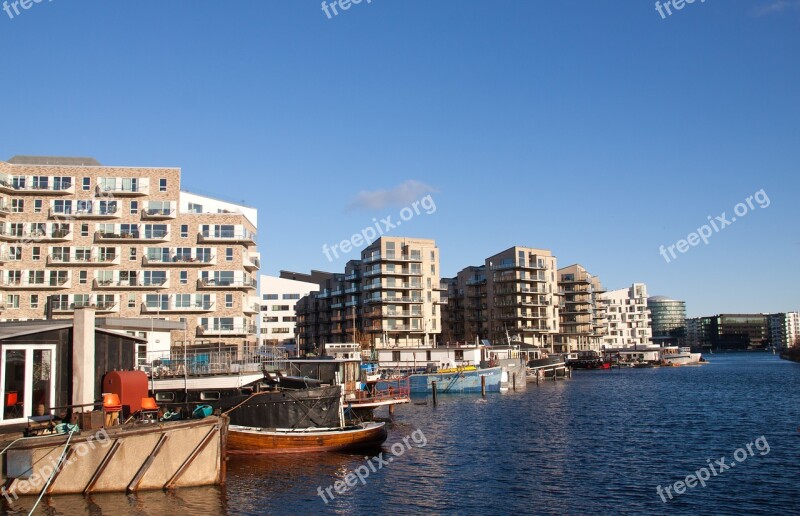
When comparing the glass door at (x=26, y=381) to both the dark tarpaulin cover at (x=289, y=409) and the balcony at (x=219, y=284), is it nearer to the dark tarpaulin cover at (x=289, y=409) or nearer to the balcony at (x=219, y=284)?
the dark tarpaulin cover at (x=289, y=409)

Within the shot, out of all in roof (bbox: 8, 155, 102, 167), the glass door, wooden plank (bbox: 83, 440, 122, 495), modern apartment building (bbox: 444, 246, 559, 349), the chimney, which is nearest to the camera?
wooden plank (bbox: 83, 440, 122, 495)

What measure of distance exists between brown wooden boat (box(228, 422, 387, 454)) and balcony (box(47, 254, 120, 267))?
58.7 m

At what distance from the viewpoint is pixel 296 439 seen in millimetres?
34062

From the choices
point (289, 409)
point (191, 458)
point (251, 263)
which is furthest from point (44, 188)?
point (191, 458)

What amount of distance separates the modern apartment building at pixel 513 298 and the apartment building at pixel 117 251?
72113 mm

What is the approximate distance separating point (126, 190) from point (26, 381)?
6317cm

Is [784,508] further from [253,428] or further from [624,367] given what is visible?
[624,367]

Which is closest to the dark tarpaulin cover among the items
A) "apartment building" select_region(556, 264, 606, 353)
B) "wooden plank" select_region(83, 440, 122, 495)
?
"wooden plank" select_region(83, 440, 122, 495)

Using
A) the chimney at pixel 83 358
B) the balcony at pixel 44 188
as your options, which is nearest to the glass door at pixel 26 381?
the chimney at pixel 83 358

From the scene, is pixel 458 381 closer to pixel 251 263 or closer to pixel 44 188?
pixel 251 263

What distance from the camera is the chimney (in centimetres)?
2764

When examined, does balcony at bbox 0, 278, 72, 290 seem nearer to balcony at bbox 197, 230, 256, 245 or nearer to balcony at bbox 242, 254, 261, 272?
balcony at bbox 197, 230, 256, 245

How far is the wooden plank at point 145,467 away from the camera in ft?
80.5

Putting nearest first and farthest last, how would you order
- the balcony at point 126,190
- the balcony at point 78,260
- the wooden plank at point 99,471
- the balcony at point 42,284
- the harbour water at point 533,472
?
Result: the wooden plank at point 99,471
the harbour water at point 533,472
the balcony at point 42,284
the balcony at point 78,260
the balcony at point 126,190
